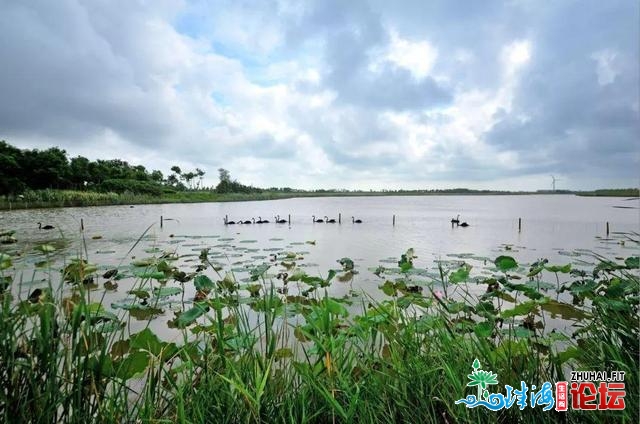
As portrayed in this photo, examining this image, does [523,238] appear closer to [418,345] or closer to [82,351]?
Answer: [418,345]

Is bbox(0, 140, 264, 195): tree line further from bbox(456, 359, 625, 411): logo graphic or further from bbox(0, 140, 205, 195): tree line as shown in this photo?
bbox(456, 359, 625, 411): logo graphic

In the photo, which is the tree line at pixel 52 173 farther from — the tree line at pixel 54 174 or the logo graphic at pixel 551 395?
the logo graphic at pixel 551 395

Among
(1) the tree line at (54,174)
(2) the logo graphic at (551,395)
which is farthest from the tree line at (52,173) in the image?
(2) the logo graphic at (551,395)

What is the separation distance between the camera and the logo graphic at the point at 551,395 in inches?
55.6

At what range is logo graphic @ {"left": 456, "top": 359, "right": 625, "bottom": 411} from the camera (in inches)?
55.6

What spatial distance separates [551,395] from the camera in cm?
146

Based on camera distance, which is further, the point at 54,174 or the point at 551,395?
the point at 54,174

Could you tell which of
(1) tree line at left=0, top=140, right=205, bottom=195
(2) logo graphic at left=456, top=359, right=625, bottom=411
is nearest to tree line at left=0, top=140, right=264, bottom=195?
(1) tree line at left=0, top=140, right=205, bottom=195

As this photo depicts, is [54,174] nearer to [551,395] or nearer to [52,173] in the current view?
[52,173]

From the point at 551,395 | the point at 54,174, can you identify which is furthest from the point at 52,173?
the point at 551,395

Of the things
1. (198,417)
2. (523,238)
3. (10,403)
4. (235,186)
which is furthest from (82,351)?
(235,186)

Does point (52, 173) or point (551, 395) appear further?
point (52, 173)

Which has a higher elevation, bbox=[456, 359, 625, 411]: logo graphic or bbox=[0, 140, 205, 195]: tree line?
bbox=[0, 140, 205, 195]: tree line

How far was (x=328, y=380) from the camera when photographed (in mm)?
1705
